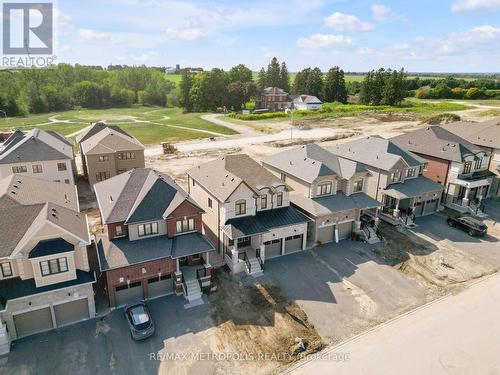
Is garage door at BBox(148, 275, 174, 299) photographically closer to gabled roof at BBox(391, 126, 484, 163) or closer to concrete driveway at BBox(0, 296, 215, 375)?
concrete driveway at BBox(0, 296, 215, 375)

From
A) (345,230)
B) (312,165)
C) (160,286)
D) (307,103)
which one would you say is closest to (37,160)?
(160,286)

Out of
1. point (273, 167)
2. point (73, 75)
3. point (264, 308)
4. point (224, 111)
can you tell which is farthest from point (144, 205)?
point (73, 75)

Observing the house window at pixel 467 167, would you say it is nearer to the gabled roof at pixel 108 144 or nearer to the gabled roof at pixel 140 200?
the gabled roof at pixel 140 200

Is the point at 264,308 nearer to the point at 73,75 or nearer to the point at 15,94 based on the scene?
the point at 15,94

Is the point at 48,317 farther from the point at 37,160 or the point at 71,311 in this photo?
the point at 37,160

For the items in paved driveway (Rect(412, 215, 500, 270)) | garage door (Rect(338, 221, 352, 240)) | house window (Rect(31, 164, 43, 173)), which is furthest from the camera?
house window (Rect(31, 164, 43, 173))

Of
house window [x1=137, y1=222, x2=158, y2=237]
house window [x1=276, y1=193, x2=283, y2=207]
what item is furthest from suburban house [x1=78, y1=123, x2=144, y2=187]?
house window [x1=276, y1=193, x2=283, y2=207]
